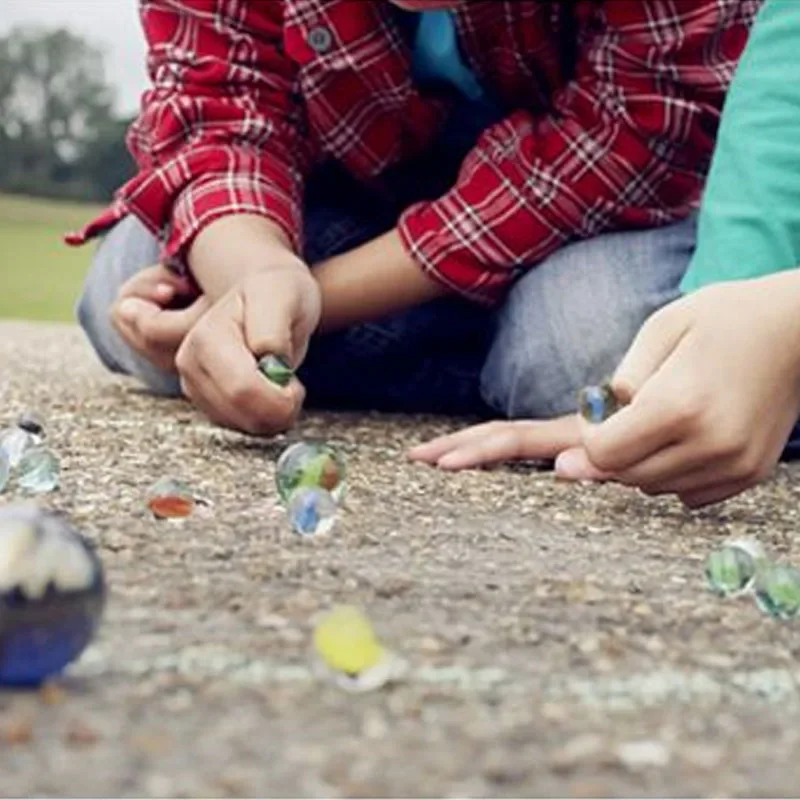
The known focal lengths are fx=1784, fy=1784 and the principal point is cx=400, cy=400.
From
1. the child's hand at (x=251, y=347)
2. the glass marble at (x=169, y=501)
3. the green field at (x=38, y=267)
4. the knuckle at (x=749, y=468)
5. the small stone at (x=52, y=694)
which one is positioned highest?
the small stone at (x=52, y=694)

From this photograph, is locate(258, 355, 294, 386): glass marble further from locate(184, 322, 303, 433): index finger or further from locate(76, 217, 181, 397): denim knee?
locate(76, 217, 181, 397): denim knee

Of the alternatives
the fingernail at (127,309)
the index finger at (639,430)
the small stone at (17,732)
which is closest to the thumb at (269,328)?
the fingernail at (127,309)

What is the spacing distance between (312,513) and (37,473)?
0.87ft

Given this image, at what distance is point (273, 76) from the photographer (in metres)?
2.03

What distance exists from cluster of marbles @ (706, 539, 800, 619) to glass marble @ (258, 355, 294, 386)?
584mm

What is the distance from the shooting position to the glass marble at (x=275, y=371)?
1.61 meters

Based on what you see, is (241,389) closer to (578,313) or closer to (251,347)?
(251,347)

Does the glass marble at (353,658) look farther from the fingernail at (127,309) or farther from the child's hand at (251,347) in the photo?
the fingernail at (127,309)

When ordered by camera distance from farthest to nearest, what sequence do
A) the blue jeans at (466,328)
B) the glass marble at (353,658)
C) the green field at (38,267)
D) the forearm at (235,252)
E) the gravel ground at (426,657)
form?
the green field at (38,267), the blue jeans at (466,328), the forearm at (235,252), the glass marble at (353,658), the gravel ground at (426,657)

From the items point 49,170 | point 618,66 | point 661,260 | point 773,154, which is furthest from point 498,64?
point 49,170

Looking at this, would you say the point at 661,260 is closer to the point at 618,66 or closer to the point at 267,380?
the point at 618,66

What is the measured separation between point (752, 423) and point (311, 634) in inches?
21.2

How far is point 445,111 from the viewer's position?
204cm

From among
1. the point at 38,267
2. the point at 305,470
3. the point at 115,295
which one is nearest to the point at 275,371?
the point at 305,470
